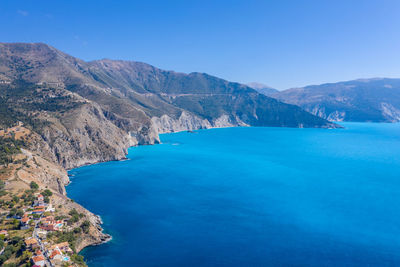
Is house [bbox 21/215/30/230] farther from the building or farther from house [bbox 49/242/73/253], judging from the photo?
house [bbox 49/242/73/253]

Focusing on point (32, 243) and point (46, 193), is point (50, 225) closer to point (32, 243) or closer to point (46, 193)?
point (32, 243)

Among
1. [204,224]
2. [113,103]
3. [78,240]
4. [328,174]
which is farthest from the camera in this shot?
[113,103]

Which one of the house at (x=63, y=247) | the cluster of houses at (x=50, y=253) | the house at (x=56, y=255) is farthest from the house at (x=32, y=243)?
the house at (x=56, y=255)

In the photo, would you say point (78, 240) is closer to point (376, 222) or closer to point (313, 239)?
point (313, 239)

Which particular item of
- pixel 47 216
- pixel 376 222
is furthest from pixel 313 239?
pixel 47 216

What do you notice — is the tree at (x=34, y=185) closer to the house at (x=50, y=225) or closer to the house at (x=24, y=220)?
the house at (x=24, y=220)

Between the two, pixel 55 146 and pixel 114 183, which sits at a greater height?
pixel 55 146

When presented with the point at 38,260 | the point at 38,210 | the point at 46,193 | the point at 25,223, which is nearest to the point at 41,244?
the point at 38,260
